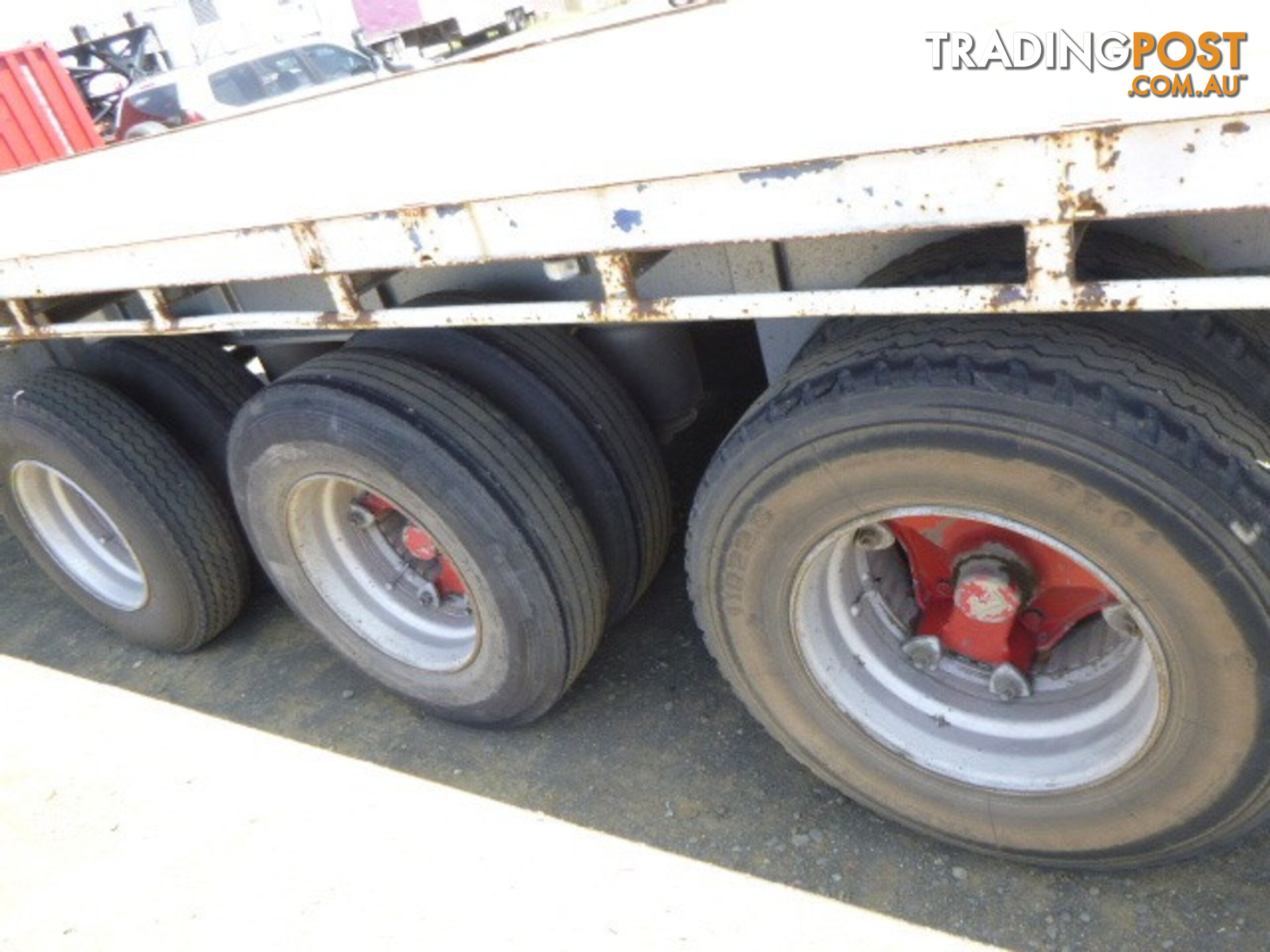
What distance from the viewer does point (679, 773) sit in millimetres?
2760

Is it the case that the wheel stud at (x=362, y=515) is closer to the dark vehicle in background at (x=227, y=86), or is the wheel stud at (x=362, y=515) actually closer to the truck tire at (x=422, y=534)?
the truck tire at (x=422, y=534)

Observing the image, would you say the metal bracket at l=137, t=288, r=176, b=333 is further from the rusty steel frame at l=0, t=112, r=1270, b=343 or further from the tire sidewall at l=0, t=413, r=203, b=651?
the tire sidewall at l=0, t=413, r=203, b=651

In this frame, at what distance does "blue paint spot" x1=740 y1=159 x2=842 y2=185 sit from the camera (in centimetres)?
156

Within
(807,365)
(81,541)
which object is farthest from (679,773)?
(81,541)

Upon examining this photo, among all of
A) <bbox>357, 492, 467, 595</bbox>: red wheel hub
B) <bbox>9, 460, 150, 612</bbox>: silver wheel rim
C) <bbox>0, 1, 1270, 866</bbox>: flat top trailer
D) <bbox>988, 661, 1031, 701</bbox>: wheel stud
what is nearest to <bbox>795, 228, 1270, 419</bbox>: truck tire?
<bbox>0, 1, 1270, 866</bbox>: flat top trailer

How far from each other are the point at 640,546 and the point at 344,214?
121 cm

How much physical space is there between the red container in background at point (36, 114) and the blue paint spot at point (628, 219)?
207 inches

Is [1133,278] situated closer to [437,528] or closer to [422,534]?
[437,528]

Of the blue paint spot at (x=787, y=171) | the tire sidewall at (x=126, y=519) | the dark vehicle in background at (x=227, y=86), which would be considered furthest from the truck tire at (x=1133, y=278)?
the dark vehicle in background at (x=227, y=86)

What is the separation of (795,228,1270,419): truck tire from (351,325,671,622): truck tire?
823mm

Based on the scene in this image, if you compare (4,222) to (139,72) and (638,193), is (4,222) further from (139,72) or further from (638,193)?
(139,72)

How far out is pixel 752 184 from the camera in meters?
1.63

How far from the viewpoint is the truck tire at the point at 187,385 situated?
3.40m

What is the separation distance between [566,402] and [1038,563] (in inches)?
46.8
